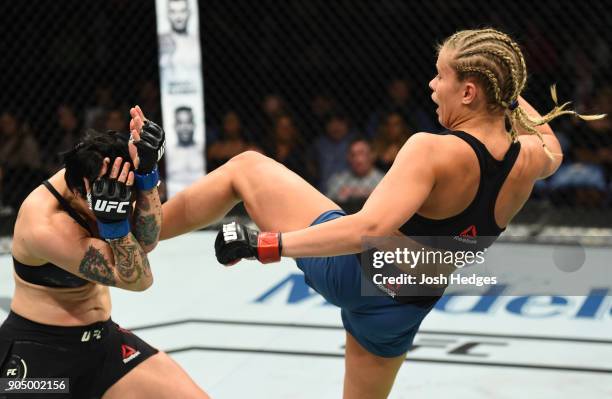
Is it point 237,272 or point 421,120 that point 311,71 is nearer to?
point 421,120

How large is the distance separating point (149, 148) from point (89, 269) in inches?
13.3

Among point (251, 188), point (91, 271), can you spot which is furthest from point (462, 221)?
point (91, 271)

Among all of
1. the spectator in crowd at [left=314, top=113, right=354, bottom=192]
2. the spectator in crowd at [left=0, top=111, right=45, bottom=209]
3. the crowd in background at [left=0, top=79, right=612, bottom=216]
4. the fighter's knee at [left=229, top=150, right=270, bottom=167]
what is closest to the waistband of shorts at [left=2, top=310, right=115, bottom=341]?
the fighter's knee at [left=229, top=150, right=270, bottom=167]

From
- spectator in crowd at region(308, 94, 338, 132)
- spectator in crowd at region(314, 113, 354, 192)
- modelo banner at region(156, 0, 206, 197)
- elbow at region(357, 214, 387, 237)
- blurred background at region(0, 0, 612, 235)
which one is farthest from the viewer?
spectator in crowd at region(308, 94, 338, 132)

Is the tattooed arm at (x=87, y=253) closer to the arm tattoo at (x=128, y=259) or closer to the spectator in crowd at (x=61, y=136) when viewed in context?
the arm tattoo at (x=128, y=259)

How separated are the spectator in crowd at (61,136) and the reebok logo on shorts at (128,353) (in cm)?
393

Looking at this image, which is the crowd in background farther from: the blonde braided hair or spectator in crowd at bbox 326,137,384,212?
the blonde braided hair

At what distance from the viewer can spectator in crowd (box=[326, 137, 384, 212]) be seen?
5594 mm

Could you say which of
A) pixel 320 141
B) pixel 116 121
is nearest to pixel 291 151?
pixel 320 141

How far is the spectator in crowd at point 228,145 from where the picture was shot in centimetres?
596

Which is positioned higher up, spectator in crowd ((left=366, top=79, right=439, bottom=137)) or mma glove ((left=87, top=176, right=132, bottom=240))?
spectator in crowd ((left=366, top=79, right=439, bottom=137))

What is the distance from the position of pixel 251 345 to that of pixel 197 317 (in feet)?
1.54

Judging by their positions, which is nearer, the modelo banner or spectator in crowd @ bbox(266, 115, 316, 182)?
the modelo banner

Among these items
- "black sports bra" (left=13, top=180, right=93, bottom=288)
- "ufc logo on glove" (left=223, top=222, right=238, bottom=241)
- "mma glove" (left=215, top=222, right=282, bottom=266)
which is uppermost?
"ufc logo on glove" (left=223, top=222, right=238, bottom=241)
